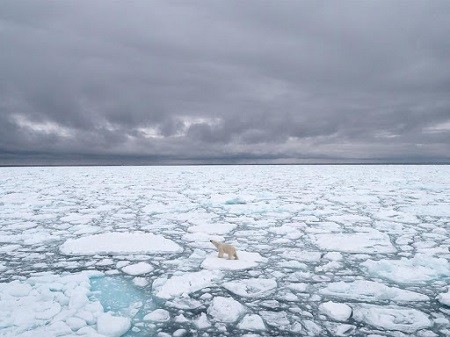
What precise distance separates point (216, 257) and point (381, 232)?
2602 millimetres

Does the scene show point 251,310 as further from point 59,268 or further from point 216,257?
point 59,268

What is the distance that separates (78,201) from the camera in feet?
25.1

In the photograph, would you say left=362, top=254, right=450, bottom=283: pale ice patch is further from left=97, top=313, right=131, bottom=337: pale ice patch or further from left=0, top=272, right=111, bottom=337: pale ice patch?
left=0, top=272, right=111, bottom=337: pale ice patch

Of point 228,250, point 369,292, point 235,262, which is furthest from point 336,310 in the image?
point 228,250

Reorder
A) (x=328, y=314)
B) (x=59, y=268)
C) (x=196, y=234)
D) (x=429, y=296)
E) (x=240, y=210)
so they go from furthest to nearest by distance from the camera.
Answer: (x=240, y=210) → (x=196, y=234) → (x=59, y=268) → (x=429, y=296) → (x=328, y=314)

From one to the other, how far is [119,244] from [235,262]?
1514mm

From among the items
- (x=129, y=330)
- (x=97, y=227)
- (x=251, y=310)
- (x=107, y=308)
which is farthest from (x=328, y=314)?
(x=97, y=227)

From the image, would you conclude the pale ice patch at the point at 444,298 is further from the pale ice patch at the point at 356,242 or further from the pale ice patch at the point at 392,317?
the pale ice patch at the point at 356,242

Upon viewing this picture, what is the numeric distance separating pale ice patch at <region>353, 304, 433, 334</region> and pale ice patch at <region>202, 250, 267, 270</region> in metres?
1.11

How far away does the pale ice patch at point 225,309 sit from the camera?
2.04 meters

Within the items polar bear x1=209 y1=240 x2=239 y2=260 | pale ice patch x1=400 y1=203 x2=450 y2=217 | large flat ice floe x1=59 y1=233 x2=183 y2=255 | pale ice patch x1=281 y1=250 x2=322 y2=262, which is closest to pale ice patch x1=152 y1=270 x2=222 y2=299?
polar bear x1=209 y1=240 x2=239 y2=260

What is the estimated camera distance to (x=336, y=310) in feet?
6.95

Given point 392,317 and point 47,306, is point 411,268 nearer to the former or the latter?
point 392,317

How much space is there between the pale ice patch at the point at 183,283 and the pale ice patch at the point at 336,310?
3.04 feet
